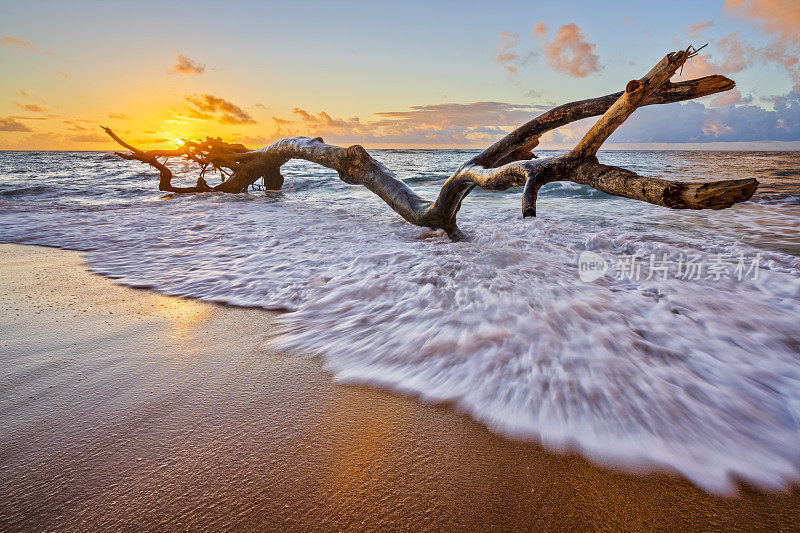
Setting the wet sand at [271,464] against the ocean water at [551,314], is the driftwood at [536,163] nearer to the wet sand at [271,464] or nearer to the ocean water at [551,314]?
the ocean water at [551,314]

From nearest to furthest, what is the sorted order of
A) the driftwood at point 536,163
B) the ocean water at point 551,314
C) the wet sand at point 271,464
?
the wet sand at point 271,464, the ocean water at point 551,314, the driftwood at point 536,163

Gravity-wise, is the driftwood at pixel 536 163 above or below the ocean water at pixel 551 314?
above

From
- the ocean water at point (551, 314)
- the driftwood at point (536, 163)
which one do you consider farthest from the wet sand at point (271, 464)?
the driftwood at point (536, 163)

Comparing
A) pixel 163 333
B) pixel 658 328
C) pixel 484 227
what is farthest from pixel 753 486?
pixel 484 227

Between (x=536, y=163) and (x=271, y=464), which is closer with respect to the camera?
(x=271, y=464)

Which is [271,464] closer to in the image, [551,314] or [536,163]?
[551,314]

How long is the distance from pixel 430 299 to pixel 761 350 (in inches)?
81.4

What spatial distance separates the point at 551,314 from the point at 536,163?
4.43ft

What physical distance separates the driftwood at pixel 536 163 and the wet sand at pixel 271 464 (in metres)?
1.53

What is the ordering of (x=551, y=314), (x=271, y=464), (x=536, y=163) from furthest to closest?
(x=536, y=163), (x=551, y=314), (x=271, y=464)

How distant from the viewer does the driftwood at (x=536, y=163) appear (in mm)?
2086

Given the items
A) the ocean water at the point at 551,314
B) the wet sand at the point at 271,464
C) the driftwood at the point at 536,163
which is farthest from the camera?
the driftwood at the point at 536,163

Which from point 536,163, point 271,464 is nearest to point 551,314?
point 536,163

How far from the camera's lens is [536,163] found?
3.12 meters
